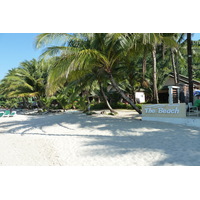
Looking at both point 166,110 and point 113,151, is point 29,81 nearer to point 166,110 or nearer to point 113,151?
point 166,110

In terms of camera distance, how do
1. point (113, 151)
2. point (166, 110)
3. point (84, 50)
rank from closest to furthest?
point (113, 151), point (84, 50), point (166, 110)

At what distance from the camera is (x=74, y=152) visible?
4.94 meters

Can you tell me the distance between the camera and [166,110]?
30.3ft

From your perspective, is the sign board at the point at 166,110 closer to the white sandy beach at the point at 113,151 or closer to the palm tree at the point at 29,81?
the white sandy beach at the point at 113,151

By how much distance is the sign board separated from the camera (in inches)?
342

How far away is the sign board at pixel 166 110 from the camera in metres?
8.69

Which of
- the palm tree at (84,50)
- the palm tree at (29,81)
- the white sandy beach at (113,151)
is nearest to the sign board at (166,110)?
the white sandy beach at (113,151)

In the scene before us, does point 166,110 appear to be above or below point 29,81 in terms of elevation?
below

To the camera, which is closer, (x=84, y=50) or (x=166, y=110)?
(x=84, y=50)

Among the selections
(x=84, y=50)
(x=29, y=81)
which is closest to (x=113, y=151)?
(x=84, y=50)

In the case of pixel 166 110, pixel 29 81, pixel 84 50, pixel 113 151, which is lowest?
pixel 113 151

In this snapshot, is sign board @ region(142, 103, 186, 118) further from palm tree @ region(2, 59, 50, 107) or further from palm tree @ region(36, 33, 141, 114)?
palm tree @ region(2, 59, 50, 107)

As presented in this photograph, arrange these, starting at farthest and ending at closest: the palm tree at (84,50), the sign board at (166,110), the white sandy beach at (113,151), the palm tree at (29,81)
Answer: the palm tree at (29,81) → the sign board at (166,110) → the palm tree at (84,50) → the white sandy beach at (113,151)

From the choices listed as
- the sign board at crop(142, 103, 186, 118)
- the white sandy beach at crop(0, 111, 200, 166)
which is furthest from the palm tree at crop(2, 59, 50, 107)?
the white sandy beach at crop(0, 111, 200, 166)
